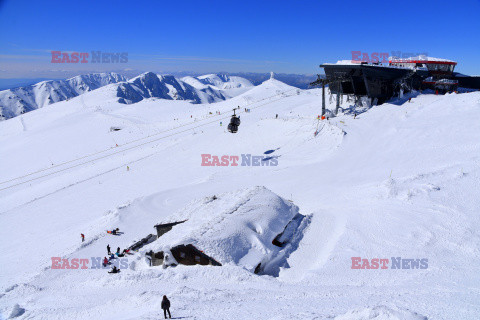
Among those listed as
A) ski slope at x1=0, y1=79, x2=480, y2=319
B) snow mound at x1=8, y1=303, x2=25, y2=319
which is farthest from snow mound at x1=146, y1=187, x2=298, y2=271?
snow mound at x1=8, y1=303, x2=25, y2=319

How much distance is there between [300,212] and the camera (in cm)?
2567

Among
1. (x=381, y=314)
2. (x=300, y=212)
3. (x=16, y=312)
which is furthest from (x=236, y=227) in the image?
(x=16, y=312)

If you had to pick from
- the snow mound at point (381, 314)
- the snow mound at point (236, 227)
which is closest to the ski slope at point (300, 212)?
the snow mound at point (381, 314)

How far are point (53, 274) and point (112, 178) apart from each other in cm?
2368

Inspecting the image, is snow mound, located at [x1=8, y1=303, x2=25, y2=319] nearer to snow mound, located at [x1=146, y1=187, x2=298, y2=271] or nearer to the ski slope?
the ski slope

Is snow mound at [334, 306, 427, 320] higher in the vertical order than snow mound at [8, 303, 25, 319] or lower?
higher

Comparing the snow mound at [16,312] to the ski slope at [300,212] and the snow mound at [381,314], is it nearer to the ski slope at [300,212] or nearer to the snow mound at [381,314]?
the ski slope at [300,212]

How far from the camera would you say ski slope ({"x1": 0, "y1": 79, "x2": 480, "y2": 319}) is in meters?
13.7

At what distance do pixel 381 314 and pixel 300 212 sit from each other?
15449 millimetres

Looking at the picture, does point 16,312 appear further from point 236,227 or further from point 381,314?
point 381,314

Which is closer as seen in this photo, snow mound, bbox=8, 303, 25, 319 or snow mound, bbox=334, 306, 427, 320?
snow mound, bbox=334, 306, 427, 320

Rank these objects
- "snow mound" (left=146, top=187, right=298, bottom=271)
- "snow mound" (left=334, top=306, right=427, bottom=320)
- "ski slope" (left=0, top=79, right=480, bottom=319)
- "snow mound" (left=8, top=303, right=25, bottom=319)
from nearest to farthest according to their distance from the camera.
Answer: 1. "snow mound" (left=334, top=306, right=427, bottom=320)
2. "ski slope" (left=0, top=79, right=480, bottom=319)
3. "snow mound" (left=8, top=303, right=25, bottom=319)
4. "snow mound" (left=146, top=187, right=298, bottom=271)

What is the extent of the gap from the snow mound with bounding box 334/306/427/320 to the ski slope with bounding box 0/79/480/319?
0.06 meters

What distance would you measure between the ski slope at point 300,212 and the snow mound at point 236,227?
119 cm
